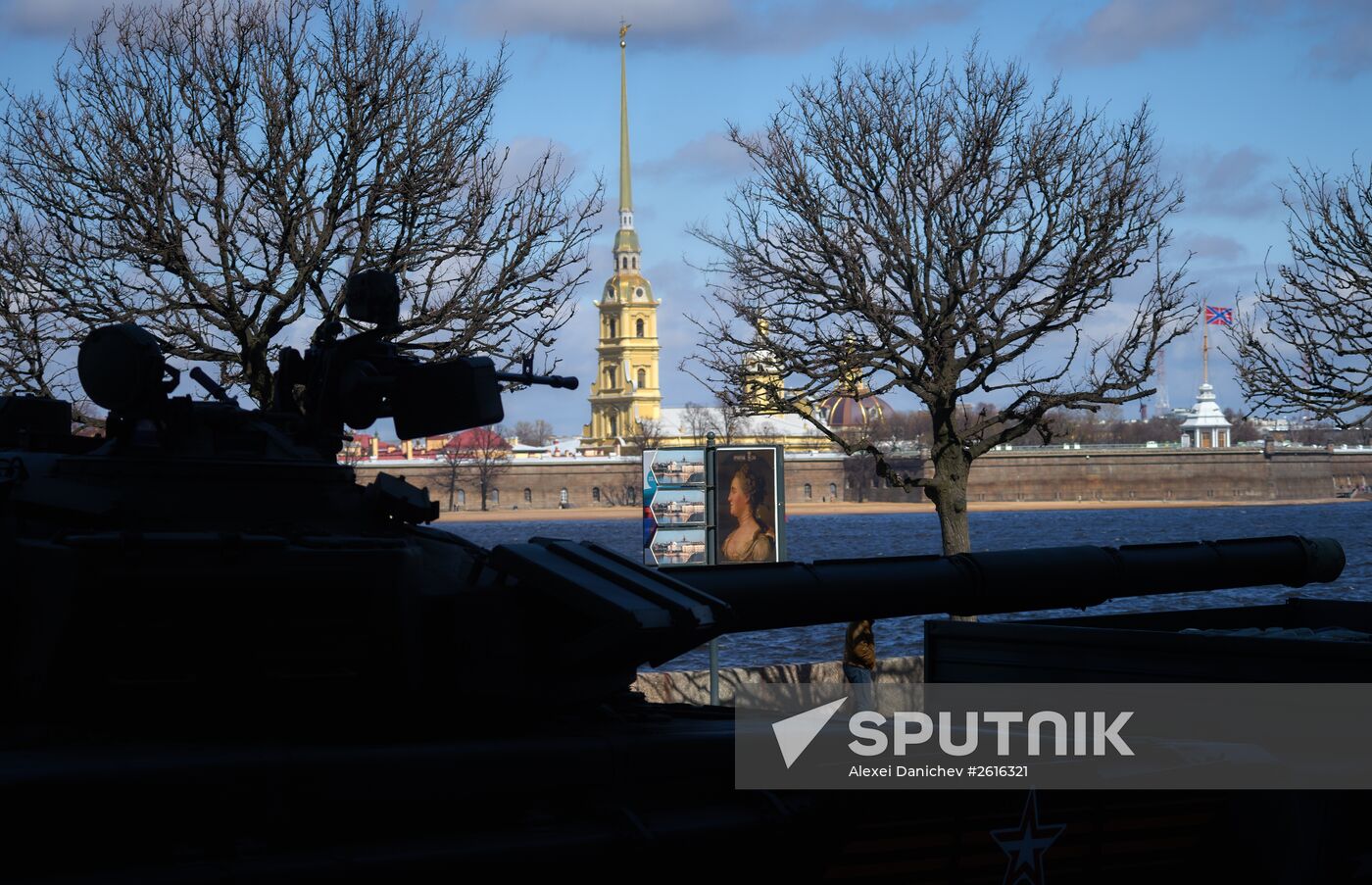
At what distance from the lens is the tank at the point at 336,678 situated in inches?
181

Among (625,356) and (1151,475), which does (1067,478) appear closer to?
(1151,475)

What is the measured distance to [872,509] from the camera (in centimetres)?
11825

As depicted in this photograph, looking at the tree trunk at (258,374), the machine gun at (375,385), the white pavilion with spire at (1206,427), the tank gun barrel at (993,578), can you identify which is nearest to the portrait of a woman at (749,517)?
the tree trunk at (258,374)

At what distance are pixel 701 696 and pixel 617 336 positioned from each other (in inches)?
5877

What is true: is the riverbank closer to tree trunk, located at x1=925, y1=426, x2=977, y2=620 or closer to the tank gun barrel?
tree trunk, located at x1=925, y1=426, x2=977, y2=620

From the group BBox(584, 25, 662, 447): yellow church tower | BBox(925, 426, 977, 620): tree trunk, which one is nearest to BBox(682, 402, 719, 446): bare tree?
BBox(584, 25, 662, 447): yellow church tower

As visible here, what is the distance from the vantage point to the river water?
2672 cm

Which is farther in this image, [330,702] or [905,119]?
[905,119]

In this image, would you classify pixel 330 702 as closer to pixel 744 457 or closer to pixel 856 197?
pixel 744 457

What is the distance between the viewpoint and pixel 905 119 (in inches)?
810

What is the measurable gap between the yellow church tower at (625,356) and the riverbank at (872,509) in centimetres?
4013

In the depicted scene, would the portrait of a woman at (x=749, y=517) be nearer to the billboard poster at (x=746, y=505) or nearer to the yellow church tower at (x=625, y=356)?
the billboard poster at (x=746, y=505)

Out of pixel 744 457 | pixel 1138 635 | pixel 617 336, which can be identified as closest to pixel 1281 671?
pixel 1138 635

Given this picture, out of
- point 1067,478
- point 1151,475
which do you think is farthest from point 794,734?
point 1151,475
